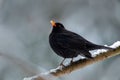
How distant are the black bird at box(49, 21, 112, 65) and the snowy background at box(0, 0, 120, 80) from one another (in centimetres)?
251

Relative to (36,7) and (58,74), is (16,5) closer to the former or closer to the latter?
(36,7)

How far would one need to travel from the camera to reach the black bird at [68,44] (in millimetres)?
3762

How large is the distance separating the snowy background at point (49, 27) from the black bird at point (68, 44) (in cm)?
251

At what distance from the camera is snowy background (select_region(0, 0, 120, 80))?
7195mm

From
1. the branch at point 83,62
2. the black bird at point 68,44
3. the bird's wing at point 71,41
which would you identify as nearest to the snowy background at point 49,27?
the black bird at point 68,44

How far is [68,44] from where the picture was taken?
4.00 m

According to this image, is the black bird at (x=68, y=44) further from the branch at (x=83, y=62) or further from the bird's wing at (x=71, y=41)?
the branch at (x=83, y=62)

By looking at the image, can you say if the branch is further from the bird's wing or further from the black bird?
the bird's wing

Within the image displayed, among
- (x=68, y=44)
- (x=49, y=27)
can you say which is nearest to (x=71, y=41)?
(x=68, y=44)

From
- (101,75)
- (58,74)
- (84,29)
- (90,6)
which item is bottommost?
(58,74)

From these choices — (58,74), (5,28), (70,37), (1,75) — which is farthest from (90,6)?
(58,74)

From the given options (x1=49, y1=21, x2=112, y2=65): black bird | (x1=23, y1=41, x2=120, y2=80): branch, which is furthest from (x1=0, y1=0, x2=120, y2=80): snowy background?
(x1=23, y1=41, x2=120, y2=80): branch

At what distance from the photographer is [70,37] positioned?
162 inches

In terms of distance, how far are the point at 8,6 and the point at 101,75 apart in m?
2.31
